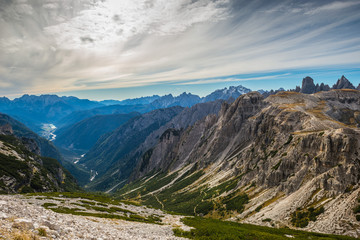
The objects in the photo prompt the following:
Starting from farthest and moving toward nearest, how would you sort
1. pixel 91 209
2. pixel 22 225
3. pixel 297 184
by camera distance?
pixel 297 184 → pixel 91 209 → pixel 22 225

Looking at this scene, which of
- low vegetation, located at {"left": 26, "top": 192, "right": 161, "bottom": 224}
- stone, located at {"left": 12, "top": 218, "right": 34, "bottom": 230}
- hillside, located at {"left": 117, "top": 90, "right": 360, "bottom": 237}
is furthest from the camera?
hillside, located at {"left": 117, "top": 90, "right": 360, "bottom": 237}

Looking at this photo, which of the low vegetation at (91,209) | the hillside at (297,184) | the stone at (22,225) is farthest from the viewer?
the hillside at (297,184)

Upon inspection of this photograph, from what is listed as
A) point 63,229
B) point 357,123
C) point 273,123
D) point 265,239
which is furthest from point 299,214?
point 357,123

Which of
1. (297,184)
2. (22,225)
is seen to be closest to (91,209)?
(22,225)

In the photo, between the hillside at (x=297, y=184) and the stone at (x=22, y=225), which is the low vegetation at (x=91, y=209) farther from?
the hillside at (x=297, y=184)

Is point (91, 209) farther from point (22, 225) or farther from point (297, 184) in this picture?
point (297, 184)

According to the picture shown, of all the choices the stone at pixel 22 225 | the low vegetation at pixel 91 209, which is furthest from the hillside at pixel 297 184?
the stone at pixel 22 225

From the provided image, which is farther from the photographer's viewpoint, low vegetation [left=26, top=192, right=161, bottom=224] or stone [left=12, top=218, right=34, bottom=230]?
low vegetation [left=26, top=192, right=161, bottom=224]

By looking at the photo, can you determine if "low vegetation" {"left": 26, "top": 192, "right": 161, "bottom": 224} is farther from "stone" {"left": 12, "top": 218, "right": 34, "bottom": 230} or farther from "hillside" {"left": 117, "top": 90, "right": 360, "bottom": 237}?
"hillside" {"left": 117, "top": 90, "right": 360, "bottom": 237}

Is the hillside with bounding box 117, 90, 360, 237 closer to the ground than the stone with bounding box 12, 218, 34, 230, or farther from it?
closer to the ground

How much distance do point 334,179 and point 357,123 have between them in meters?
140

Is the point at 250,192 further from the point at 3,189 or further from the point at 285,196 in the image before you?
the point at 3,189

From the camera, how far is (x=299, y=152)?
10262cm

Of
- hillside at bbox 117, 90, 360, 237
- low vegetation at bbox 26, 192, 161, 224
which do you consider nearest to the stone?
low vegetation at bbox 26, 192, 161, 224
